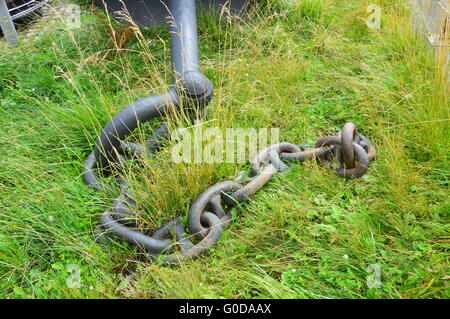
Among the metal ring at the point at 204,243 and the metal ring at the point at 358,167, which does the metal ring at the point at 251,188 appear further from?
the metal ring at the point at 358,167

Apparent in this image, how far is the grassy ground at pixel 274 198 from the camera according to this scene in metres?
2.06

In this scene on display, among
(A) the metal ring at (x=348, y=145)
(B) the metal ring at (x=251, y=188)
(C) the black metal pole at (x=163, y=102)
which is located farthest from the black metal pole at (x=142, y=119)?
(A) the metal ring at (x=348, y=145)

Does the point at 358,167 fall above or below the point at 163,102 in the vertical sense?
below

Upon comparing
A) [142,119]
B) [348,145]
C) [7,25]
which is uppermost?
[7,25]

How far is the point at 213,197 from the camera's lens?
240 cm

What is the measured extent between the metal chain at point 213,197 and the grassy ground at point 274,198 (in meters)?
0.07

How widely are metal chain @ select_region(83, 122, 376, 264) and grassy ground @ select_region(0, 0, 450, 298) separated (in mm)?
70

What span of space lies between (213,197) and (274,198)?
37 cm

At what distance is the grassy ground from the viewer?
81.1 inches

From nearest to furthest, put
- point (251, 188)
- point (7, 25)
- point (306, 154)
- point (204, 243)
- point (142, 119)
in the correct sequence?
point (204, 243), point (251, 188), point (142, 119), point (306, 154), point (7, 25)

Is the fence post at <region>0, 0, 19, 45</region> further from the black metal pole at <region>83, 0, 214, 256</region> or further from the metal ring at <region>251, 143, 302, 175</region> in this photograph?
the metal ring at <region>251, 143, 302, 175</region>

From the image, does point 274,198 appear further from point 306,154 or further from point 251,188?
point 306,154

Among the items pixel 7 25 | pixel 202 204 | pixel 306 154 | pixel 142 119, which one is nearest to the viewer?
pixel 202 204

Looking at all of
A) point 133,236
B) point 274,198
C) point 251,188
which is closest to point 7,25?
point 133,236
